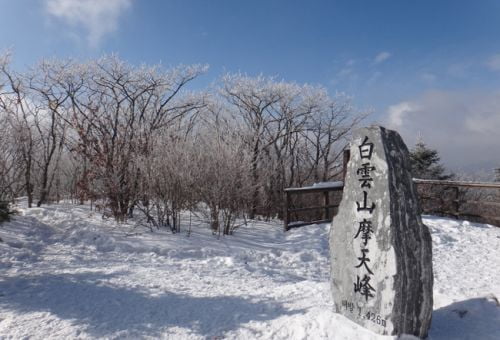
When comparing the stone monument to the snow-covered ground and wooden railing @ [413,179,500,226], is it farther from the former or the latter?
wooden railing @ [413,179,500,226]

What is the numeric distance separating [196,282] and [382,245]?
289 cm

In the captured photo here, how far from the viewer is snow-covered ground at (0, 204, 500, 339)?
3172 millimetres

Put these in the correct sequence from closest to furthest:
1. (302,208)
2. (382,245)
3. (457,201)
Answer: (382,245) → (302,208) → (457,201)

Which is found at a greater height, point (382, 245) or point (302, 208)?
point (302, 208)


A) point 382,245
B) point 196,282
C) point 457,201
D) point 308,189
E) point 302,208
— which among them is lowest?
point 196,282

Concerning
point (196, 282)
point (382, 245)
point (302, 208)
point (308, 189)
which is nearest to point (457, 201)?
point (308, 189)

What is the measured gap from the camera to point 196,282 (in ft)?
15.4

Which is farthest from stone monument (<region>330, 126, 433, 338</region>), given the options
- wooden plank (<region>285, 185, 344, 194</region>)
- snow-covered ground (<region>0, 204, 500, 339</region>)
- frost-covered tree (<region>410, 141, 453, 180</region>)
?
frost-covered tree (<region>410, 141, 453, 180</region>)

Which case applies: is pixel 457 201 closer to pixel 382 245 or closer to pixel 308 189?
pixel 308 189

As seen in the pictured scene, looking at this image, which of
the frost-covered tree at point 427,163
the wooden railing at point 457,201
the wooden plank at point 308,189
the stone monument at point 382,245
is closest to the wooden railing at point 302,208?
the wooden plank at point 308,189

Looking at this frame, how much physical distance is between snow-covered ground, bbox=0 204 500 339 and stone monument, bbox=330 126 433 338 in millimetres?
226

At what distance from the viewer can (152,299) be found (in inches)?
156

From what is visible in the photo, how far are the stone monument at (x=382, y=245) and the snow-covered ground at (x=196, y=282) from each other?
23 centimetres

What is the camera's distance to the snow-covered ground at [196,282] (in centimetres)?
317
